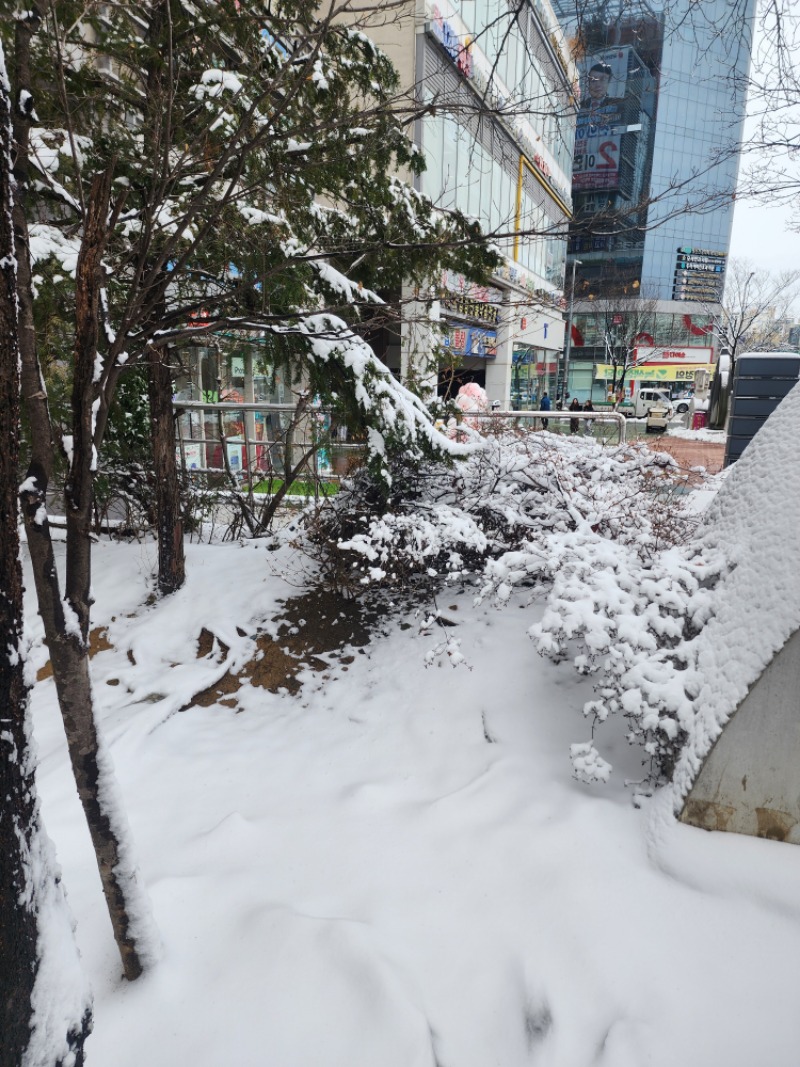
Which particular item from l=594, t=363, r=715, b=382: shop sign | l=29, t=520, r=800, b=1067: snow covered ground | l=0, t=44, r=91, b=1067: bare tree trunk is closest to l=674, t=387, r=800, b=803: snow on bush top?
l=29, t=520, r=800, b=1067: snow covered ground

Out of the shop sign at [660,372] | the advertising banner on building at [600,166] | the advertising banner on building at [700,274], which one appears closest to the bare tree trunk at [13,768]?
the advertising banner on building at [600,166]

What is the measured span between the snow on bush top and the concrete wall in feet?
0.18

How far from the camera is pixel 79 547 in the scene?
1.95 metres

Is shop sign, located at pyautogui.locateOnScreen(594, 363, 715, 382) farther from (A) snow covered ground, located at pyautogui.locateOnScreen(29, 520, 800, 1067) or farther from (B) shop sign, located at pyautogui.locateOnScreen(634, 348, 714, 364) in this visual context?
(A) snow covered ground, located at pyautogui.locateOnScreen(29, 520, 800, 1067)

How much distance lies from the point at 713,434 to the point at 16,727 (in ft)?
81.3

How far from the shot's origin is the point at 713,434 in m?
22.5

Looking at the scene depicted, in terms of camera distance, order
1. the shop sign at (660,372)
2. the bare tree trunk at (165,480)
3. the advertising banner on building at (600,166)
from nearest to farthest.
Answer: the bare tree trunk at (165,480) → the advertising banner on building at (600,166) → the shop sign at (660,372)

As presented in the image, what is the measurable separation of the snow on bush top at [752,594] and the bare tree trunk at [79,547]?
246 centimetres

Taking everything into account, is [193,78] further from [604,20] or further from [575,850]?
[575,850]

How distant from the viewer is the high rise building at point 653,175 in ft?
10.7

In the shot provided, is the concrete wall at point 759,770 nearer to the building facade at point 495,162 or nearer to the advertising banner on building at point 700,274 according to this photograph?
the building facade at point 495,162

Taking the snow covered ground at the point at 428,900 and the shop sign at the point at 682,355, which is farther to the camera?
the shop sign at the point at 682,355

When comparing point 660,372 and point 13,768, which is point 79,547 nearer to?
point 13,768

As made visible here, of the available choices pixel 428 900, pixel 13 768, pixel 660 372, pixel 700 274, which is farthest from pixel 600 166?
pixel 13 768
